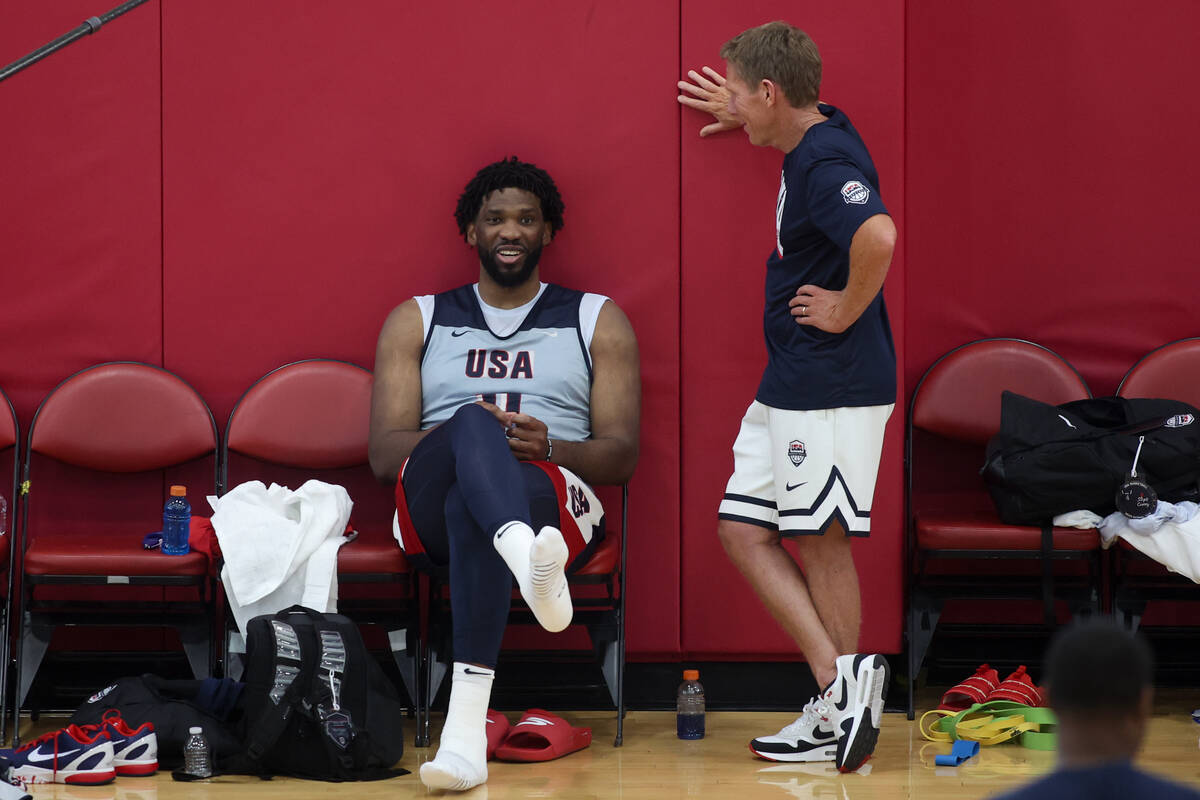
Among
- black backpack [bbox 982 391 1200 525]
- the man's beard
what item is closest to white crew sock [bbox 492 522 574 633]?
the man's beard

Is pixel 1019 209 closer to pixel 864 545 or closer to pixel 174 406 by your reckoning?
pixel 864 545

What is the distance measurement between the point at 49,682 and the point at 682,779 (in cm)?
202

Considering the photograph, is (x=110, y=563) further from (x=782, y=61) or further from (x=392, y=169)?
(x=782, y=61)

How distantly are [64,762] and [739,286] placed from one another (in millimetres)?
2230

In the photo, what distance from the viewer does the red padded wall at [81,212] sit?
4.05 m

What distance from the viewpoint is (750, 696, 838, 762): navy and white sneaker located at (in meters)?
3.30

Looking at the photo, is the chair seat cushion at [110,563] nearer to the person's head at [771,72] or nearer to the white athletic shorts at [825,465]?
the white athletic shorts at [825,465]

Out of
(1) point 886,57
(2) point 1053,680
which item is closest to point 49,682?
(1) point 886,57

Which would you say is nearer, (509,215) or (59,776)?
(59,776)

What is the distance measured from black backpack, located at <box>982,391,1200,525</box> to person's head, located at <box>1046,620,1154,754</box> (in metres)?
2.84

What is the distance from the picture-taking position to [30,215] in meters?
4.07

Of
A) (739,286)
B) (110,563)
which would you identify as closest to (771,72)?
(739,286)

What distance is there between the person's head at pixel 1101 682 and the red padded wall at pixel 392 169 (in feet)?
10.2

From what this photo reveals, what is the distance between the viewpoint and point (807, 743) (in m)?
3.31
